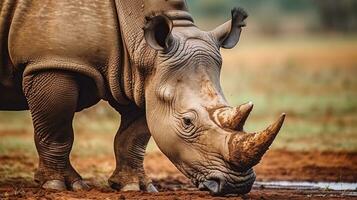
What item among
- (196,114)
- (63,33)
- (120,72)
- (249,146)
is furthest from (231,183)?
(63,33)

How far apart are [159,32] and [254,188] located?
2.26 meters

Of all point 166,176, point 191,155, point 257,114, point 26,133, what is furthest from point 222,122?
point 257,114

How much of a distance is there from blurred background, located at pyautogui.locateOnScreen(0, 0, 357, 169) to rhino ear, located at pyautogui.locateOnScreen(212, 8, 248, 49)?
3.05 m

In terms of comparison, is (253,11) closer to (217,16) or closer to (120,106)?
(217,16)

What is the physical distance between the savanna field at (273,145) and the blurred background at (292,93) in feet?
0.05

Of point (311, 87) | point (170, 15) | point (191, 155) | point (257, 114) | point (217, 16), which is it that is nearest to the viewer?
point (191, 155)

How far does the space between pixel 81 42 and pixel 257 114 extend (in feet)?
32.0

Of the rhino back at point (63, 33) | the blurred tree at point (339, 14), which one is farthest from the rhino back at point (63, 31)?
the blurred tree at point (339, 14)

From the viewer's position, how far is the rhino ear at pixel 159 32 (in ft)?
31.9

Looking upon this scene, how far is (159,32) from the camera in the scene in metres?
9.80

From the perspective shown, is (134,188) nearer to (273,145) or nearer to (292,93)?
(273,145)

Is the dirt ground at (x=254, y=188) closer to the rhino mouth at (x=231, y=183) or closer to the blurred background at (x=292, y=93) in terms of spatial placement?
the rhino mouth at (x=231, y=183)

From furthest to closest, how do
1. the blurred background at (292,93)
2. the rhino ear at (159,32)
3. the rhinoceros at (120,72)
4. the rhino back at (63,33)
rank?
the blurred background at (292,93) < the rhino back at (63,33) < the rhino ear at (159,32) < the rhinoceros at (120,72)

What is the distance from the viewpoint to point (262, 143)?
8859 mm
